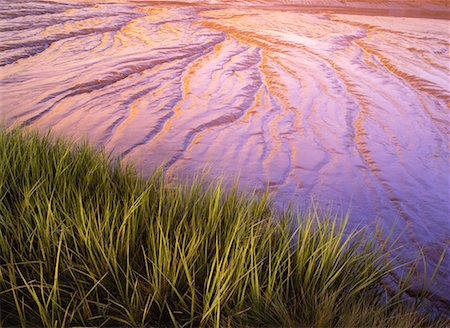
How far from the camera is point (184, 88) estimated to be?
291 cm

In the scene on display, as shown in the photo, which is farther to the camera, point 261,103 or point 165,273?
point 261,103

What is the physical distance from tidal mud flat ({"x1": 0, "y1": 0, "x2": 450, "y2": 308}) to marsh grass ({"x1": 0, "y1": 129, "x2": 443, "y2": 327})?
1.53 feet

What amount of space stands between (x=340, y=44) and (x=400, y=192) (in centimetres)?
262

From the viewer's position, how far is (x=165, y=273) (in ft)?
3.33

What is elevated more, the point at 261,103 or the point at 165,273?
the point at 165,273

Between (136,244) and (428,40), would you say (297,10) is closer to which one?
(428,40)

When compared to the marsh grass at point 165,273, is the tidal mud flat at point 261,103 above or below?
below

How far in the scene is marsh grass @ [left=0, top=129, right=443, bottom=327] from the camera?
0.97 metres

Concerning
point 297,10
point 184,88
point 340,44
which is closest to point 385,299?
point 184,88

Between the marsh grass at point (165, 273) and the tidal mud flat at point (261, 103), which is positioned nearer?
the marsh grass at point (165, 273)

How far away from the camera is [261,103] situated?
9.05 feet

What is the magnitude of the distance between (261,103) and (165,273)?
1876 mm

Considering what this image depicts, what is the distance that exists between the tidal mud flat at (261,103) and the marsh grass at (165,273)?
466 millimetres

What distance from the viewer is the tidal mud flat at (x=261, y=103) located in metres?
1.95
